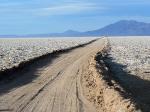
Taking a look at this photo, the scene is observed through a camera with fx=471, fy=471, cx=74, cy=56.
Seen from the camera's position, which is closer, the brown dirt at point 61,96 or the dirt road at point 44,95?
the brown dirt at point 61,96

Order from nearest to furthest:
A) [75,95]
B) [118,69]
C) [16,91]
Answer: [75,95] < [16,91] < [118,69]

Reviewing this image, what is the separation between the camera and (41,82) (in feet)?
71.6

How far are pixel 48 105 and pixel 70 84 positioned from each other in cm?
606

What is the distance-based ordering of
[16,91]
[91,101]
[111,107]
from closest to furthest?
[111,107] < [91,101] < [16,91]

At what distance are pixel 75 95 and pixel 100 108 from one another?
114 inches

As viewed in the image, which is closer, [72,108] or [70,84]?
[72,108]

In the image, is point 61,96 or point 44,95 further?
point 44,95

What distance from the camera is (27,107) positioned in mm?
14461

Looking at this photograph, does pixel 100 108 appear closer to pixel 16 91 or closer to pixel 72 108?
pixel 72 108

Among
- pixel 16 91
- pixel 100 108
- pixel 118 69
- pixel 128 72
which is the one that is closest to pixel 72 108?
pixel 100 108

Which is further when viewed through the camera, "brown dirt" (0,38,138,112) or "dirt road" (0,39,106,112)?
"dirt road" (0,39,106,112)

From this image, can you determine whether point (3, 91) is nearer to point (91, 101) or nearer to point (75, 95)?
point (75, 95)

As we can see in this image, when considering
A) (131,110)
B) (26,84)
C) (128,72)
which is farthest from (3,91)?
(128,72)

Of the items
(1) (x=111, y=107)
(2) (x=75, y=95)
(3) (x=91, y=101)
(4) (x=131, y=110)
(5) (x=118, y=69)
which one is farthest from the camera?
(5) (x=118, y=69)
